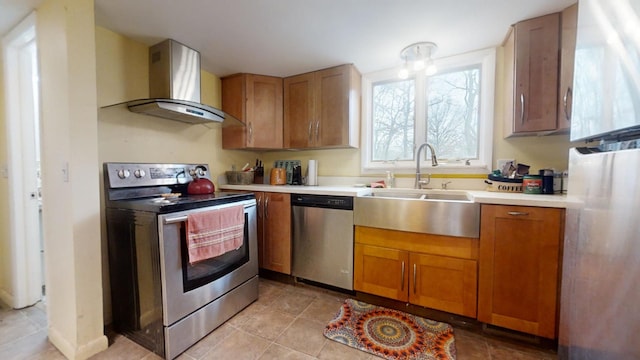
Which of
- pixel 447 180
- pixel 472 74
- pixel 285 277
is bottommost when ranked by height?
pixel 285 277

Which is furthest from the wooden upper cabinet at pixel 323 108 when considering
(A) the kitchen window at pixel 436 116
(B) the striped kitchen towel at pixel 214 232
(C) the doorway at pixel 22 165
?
(C) the doorway at pixel 22 165

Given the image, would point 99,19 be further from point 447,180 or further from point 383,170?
point 447,180

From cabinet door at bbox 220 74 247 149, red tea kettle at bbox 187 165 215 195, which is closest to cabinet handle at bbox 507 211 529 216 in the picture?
red tea kettle at bbox 187 165 215 195

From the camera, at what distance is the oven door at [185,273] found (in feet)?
4.25

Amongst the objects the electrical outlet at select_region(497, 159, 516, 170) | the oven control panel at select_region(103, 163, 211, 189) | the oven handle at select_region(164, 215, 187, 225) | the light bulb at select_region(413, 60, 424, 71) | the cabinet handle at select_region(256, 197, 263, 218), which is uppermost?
the light bulb at select_region(413, 60, 424, 71)

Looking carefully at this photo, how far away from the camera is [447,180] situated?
2154 mm

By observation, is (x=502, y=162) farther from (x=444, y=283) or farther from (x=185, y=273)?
(x=185, y=273)

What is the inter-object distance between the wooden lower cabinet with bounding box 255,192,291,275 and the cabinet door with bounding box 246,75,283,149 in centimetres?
64

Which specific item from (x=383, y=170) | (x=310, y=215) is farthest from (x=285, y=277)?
(x=383, y=170)

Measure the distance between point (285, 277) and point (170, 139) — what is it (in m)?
1.70

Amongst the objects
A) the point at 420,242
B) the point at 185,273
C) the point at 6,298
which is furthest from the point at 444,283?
the point at 6,298

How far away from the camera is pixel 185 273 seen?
4.59ft

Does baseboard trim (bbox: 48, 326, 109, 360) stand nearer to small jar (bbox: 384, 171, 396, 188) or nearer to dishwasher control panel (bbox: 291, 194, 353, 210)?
dishwasher control panel (bbox: 291, 194, 353, 210)

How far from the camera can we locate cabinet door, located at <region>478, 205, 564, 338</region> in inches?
52.9
